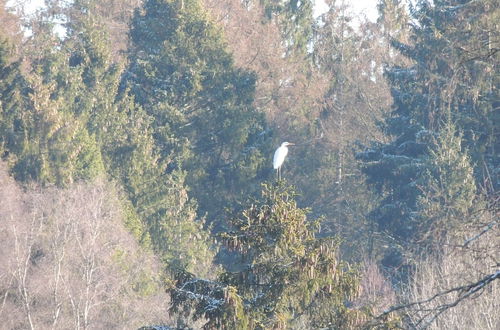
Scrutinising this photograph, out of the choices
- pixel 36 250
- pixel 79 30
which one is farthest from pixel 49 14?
pixel 36 250

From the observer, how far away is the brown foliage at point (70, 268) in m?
25.3

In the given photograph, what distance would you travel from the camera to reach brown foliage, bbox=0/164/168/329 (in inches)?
996

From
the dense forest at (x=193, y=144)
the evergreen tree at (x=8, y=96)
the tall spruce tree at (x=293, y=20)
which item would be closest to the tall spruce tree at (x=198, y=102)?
the dense forest at (x=193, y=144)

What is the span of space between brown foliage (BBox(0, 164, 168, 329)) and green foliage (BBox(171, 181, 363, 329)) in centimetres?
1437

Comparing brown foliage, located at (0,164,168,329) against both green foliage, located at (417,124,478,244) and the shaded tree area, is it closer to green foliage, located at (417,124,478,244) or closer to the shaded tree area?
green foliage, located at (417,124,478,244)

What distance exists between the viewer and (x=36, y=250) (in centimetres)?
2698

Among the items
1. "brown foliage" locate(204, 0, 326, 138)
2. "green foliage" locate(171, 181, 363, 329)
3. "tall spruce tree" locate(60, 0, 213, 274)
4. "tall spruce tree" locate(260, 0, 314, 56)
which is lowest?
"green foliage" locate(171, 181, 363, 329)

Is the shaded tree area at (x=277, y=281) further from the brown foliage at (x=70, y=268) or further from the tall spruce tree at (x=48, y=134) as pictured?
the tall spruce tree at (x=48, y=134)

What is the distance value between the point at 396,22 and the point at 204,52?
9.92 m

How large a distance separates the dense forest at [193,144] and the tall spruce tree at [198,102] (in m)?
0.06

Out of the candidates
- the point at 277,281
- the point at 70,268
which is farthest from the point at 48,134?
the point at 277,281

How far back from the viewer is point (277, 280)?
991cm

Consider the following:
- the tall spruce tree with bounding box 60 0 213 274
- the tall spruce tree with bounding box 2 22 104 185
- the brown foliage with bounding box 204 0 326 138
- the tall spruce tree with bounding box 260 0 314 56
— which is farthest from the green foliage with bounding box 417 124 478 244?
the tall spruce tree with bounding box 260 0 314 56

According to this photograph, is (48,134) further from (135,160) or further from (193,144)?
(193,144)
